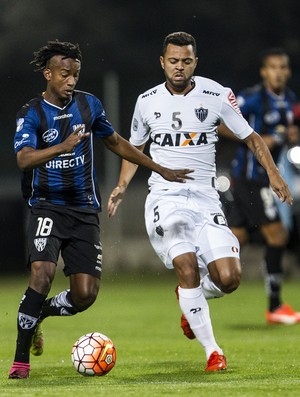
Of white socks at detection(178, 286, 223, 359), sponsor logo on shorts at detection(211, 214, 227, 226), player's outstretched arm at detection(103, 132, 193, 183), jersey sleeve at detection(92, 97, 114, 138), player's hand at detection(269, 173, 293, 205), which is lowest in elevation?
white socks at detection(178, 286, 223, 359)

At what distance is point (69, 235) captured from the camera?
845cm

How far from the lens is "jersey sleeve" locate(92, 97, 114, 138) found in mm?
8594

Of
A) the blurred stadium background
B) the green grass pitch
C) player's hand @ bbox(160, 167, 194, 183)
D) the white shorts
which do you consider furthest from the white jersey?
the blurred stadium background

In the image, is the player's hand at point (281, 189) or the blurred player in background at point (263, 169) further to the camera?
the blurred player in background at point (263, 169)

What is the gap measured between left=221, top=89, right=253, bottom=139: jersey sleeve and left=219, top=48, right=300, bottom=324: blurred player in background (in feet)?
11.6

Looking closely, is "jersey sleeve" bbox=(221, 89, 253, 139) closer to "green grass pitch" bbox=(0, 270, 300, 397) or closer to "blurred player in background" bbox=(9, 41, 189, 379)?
"blurred player in background" bbox=(9, 41, 189, 379)

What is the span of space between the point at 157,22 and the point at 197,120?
29.5 feet

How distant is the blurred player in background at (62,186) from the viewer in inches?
317

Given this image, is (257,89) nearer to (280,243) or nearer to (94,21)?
(280,243)

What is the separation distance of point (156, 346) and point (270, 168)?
7.87 ft

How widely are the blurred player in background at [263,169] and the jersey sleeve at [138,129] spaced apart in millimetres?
3303

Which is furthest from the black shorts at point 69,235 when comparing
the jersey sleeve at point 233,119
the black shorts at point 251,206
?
the black shorts at point 251,206

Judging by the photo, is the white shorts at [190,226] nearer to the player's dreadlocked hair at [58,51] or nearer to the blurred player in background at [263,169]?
the player's dreadlocked hair at [58,51]

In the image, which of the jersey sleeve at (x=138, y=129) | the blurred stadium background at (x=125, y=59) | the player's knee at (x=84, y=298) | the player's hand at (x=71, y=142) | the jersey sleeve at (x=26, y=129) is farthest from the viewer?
the blurred stadium background at (x=125, y=59)
